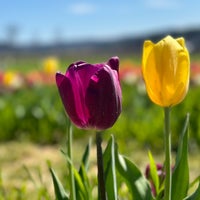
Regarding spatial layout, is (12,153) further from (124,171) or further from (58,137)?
(124,171)

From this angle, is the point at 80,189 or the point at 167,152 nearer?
the point at 167,152

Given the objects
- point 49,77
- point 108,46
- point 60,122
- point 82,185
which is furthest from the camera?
point 108,46

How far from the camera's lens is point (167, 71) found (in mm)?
1341

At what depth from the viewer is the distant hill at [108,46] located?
254 ft

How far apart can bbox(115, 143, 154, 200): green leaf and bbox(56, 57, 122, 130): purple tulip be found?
0.28 m

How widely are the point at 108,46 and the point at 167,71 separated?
114m

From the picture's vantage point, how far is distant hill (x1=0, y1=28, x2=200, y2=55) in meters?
77.4

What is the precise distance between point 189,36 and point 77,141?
79463mm

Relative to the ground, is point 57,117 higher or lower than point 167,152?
lower

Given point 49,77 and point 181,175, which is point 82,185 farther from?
point 49,77

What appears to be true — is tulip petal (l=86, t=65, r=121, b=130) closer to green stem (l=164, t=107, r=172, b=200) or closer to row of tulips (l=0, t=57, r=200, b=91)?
green stem (l=164, t=107, r=172, b=200)

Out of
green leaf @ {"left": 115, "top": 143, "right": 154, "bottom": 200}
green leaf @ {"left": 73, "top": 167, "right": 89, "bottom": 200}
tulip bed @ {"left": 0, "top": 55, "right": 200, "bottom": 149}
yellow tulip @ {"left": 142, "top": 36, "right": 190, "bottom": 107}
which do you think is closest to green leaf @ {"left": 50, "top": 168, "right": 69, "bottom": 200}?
green leaf @ {"left": 73, "top": 167, "right": 89, "bottom": 200}

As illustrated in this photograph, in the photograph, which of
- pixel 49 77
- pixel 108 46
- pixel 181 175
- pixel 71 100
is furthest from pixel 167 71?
pixel 108 46

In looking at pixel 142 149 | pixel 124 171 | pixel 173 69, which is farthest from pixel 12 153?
pixel 173 69
